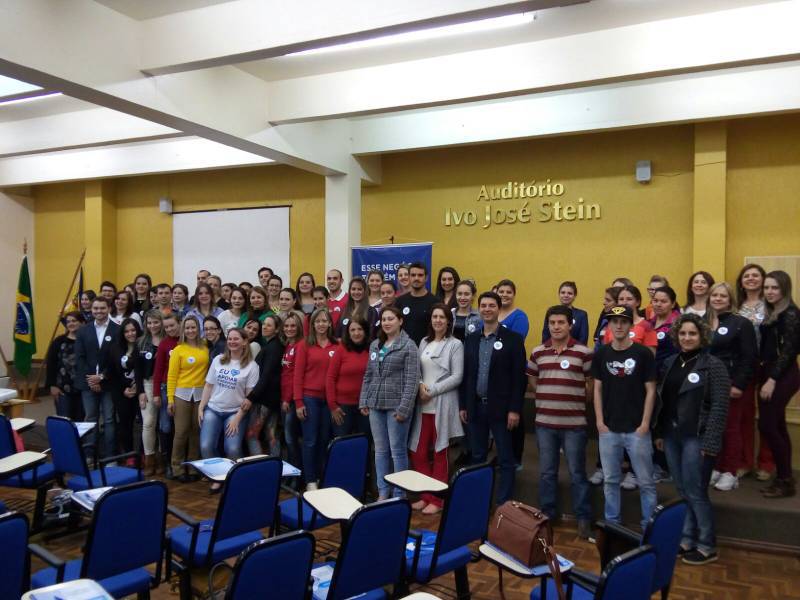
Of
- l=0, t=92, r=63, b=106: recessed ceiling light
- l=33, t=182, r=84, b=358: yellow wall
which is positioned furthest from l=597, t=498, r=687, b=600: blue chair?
l=33, t=182, r=84, b=358: yellow wall

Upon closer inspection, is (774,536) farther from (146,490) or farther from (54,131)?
(54,131)

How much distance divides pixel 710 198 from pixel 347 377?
13.8 feet

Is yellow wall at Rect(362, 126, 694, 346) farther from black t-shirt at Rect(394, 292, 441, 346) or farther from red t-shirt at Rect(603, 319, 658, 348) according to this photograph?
red t-shirt at Rect(603, 319, 658, 348)

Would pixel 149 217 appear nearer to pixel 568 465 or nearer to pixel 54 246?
pixel 54 246

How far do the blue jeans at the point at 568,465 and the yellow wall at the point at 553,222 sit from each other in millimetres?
3389

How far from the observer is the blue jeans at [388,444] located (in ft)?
15.0

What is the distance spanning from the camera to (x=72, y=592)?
1.96m

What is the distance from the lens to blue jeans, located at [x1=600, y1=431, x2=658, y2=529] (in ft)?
12.6

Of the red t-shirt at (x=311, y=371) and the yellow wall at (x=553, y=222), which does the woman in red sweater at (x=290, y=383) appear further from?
the yellow wall at (x=553, y=222)

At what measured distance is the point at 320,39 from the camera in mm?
4188

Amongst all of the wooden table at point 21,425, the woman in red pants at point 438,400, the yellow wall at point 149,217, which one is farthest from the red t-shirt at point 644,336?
the yellow wall at point 149,217

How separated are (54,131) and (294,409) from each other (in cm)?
431

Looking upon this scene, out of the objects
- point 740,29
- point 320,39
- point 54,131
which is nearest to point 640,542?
point 320,39

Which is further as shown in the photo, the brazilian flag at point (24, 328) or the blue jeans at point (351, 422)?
the brazilian flag at point (24, 328)
